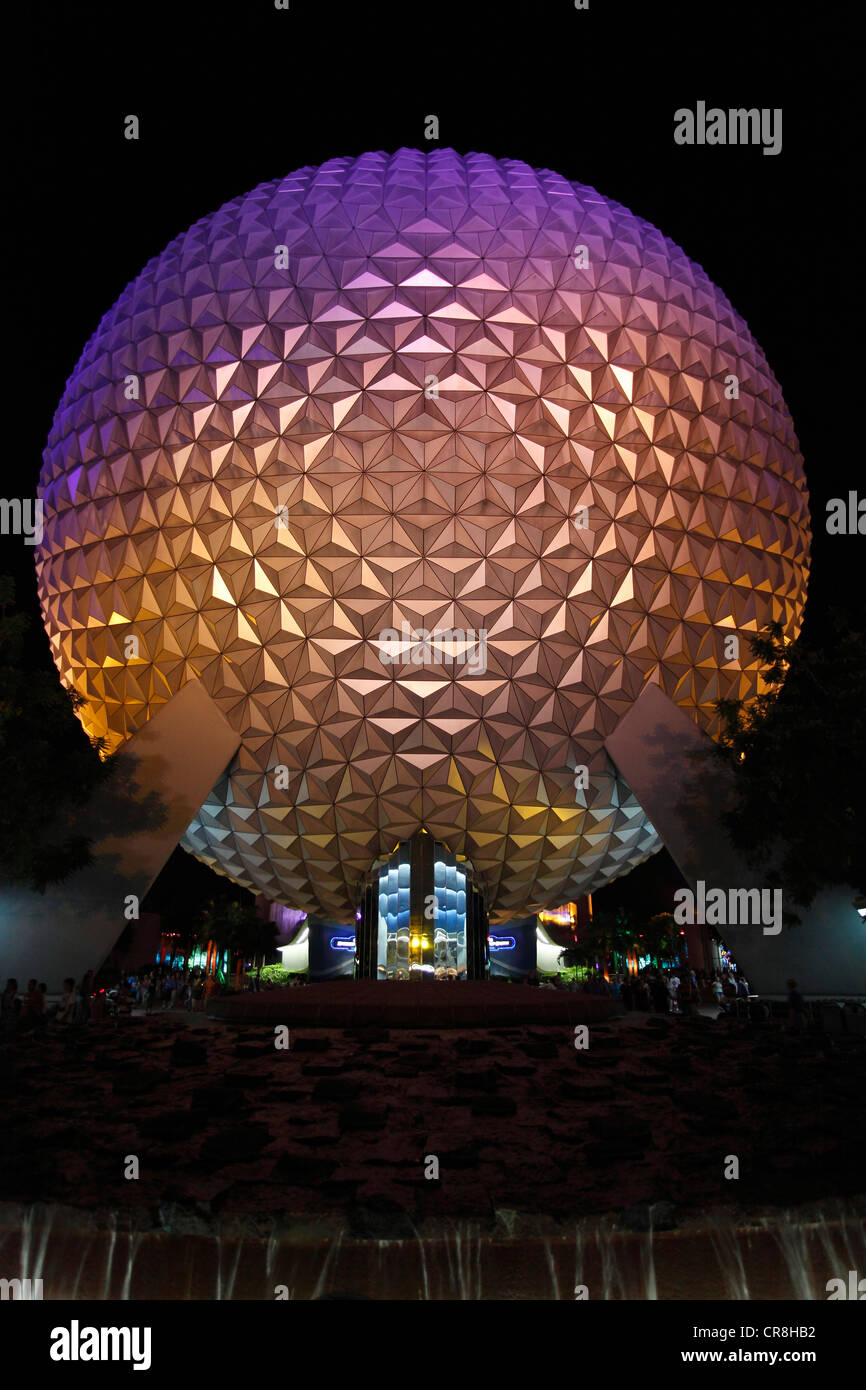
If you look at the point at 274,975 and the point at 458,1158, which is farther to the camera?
the point at 274,975

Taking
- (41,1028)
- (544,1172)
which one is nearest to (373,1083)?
(544,1172)

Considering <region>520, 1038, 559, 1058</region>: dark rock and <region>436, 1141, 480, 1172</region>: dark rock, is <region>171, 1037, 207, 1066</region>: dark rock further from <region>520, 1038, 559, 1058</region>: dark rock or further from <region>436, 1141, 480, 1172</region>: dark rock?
<region>436, 1141, 480, 1172</region>: dark rock

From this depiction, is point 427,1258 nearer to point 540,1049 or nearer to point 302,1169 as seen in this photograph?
point 302,1169

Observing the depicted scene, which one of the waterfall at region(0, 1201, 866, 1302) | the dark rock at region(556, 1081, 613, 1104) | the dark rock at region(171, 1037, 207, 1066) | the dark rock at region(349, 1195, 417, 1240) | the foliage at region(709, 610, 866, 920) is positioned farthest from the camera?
the foliage at region(709, 610, 866, 920)

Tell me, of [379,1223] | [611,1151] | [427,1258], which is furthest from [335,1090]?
[427,1258]

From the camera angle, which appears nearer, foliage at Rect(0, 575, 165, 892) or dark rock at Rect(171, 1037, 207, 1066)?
dark rock at Rect(171, 1037, 207, 1066)

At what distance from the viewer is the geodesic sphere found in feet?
68.1

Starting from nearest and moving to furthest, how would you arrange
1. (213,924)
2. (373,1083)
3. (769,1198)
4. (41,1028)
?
(769,1198) < (373,1083) < (41,1028) < (213,924)

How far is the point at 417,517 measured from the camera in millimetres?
20688

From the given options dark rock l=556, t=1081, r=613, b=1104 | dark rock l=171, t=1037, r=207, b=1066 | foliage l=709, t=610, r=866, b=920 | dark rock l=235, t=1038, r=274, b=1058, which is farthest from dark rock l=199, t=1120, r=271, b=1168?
foliage l=709, t=610, r=866, b=920

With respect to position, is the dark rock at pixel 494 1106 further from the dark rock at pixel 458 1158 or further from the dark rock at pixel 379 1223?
the dark rock at pixel 379 1223

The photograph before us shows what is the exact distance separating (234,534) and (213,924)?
30022mm

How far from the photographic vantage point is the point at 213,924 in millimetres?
45906

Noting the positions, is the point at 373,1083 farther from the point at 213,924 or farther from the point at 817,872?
the point at 213,924
